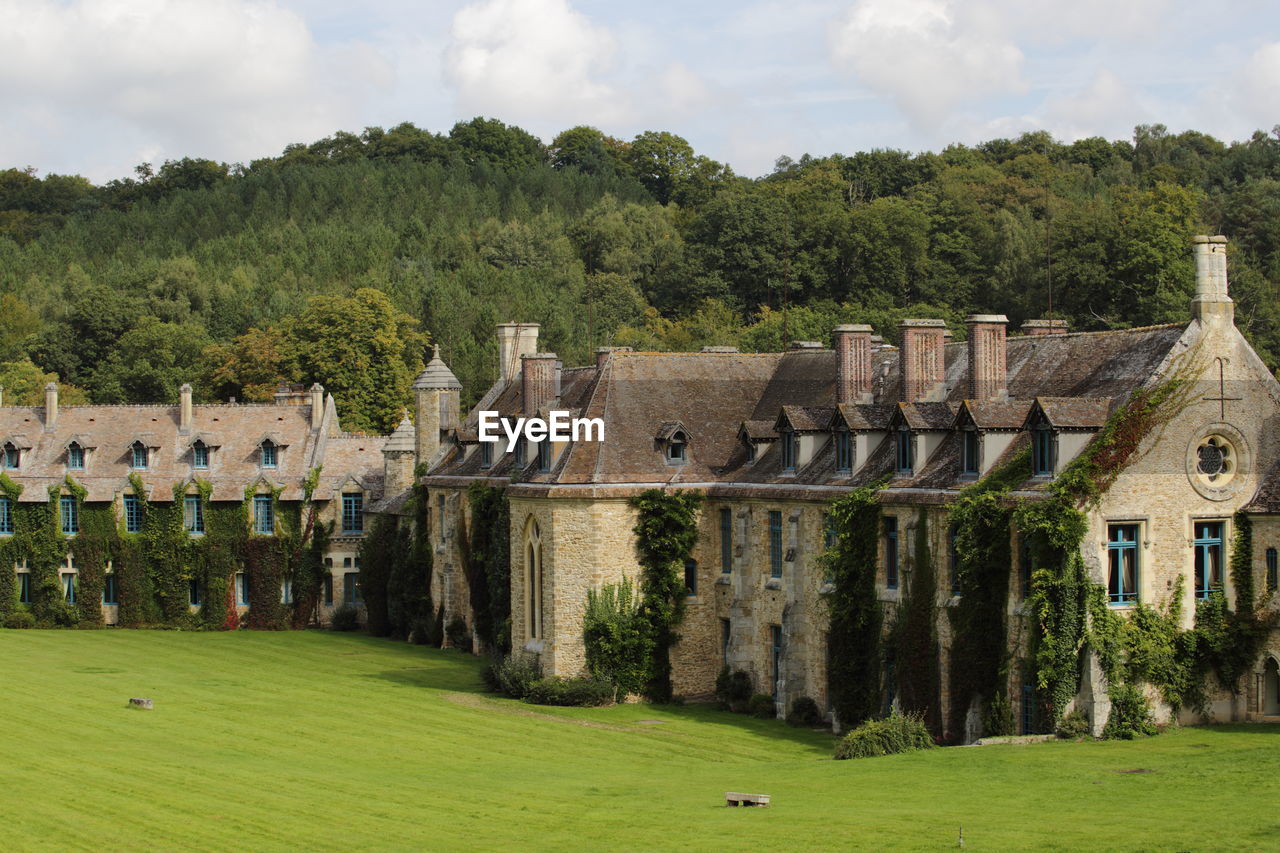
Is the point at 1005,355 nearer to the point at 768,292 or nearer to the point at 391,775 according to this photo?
the point at 391,775

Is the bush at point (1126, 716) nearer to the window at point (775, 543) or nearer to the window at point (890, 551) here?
the window at point (890, 551)

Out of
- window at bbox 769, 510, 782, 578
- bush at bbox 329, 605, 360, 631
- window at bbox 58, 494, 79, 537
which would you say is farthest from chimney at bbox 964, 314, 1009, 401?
window at bbox 58, 494, 79, 537

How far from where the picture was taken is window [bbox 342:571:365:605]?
244 feet

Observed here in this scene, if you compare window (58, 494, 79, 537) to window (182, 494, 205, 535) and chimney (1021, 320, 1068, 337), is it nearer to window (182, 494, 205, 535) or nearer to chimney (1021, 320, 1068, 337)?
window (182, 494, 205, 535)

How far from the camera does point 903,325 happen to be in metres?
46.0

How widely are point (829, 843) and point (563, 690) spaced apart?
73.5ft

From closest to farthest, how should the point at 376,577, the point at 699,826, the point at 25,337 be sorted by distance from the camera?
1. the point at 699,826
2. the point at 376,577
3. the point at 25,337

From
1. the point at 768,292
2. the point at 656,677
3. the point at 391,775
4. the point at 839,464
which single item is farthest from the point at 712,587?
the point at 768,292

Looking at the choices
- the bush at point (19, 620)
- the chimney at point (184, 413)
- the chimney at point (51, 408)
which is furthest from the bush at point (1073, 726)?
the chimney at point (51, 408)

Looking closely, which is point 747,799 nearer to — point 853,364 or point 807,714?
point 807,714

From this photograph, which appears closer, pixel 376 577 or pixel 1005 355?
pixel 1005 355

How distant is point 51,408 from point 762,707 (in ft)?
132

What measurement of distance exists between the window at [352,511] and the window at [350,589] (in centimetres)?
194

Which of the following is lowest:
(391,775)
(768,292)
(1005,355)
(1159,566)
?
(391,775)
